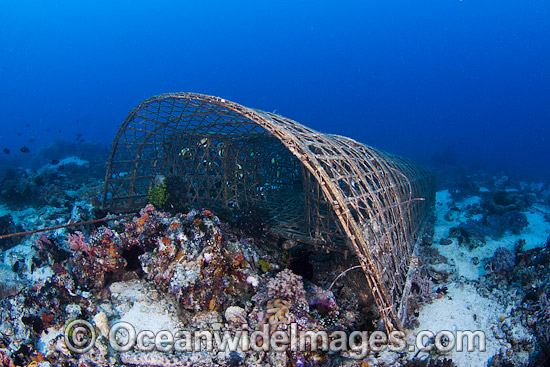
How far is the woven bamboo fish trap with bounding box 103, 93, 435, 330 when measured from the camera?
17.9 ft

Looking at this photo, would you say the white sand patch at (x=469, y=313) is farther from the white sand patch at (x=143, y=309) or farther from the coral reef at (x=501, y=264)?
the white sand patch at (x=143, y=309)

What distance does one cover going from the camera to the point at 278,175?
40.7 feet

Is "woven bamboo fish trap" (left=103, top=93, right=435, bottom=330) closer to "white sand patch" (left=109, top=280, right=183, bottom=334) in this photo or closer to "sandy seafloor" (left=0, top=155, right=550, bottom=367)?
"sandy seafloor" (left=0, top=155, right=550, bottom=367)

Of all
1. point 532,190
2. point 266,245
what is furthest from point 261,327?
point 532,190

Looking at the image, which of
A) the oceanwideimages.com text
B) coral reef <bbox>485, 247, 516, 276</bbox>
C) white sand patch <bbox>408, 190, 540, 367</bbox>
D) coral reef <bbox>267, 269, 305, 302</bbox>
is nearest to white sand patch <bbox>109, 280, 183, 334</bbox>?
the oceanwideimages.com text

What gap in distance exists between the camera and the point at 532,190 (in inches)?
797

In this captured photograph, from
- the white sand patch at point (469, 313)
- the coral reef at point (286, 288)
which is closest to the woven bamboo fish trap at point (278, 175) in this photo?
the white sand patch at point (469, 313)

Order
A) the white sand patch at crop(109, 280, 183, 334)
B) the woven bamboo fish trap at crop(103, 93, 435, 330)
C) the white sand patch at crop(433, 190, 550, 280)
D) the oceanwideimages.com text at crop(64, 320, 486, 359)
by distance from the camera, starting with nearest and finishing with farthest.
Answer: the oceanwideimages.com text at crop(64, 320, 486, 359), the white sand patch at crop(109, 280, 183, 334), the woven bamboo fish trap at crop(103, 93, 435, 330), the white sand patch at crop(433, 190, 550, 280)

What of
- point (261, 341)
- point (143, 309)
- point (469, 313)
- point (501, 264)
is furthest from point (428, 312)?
point (143, 309)

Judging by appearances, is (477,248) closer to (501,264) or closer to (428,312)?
(501,264)

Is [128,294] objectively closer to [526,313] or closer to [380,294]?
[380,294]

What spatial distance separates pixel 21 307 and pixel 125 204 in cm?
509

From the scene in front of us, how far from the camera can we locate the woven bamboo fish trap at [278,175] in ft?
17.9

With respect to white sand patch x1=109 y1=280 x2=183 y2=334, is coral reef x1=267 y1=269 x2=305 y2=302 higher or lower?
higher
